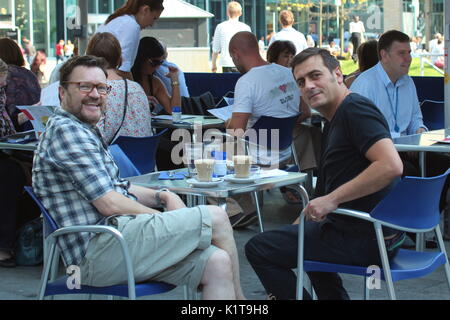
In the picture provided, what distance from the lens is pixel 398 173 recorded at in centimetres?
325

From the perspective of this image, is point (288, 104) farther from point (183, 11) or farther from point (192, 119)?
point (183, 11)

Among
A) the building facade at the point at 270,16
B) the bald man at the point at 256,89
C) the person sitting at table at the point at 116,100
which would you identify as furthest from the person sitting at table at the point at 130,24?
the building facade at the point at 270,16

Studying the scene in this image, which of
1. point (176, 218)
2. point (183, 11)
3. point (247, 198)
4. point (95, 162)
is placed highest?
point (183, 11)

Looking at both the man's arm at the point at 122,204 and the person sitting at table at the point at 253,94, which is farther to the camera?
the person sitting at table at the point at 253,94

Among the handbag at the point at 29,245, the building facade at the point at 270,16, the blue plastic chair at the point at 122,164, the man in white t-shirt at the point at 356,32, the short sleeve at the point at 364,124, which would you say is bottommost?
the handbag at the point at 29,245

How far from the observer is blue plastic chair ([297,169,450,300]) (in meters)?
3.20

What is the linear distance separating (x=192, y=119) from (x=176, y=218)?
11.2 feet

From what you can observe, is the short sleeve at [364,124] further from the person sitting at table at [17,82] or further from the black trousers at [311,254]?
the person sitting at table at [17,82]

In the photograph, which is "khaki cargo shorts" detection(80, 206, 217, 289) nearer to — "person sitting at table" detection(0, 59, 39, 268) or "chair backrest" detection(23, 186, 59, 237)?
"chair backrest" detection(23, 186, 59, 237)

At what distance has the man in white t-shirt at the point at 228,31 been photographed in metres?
10.9

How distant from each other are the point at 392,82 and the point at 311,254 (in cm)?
262

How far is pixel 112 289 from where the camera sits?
314cm

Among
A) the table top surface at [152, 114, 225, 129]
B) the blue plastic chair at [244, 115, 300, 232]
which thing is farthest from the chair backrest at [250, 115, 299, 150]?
the table top surface at [152, 114, 225, 129]
